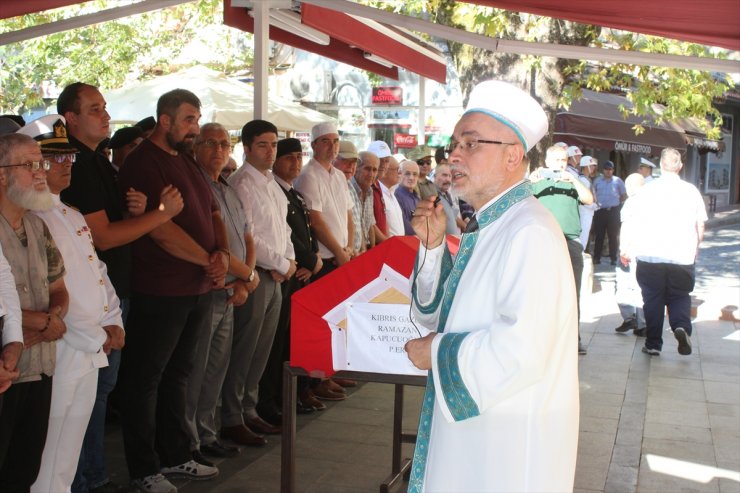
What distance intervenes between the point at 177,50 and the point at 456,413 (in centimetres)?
1816

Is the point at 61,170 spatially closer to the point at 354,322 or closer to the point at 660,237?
the point at 354,322

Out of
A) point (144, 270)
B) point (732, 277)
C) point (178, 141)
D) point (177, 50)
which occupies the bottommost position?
point (732, 277)

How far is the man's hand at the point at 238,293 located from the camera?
5695mm

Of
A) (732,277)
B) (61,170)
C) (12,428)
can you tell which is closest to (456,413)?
(12,428)

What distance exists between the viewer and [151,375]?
502 centimetres

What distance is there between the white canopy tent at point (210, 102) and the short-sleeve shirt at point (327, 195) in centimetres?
319

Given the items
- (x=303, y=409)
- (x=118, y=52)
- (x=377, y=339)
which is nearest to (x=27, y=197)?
(x=377, y=339)

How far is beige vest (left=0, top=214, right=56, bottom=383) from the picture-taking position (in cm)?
380

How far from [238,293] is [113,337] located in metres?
1.37

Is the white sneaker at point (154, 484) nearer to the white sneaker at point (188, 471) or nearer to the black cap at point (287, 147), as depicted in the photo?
the white sneaker at point (188, 471)

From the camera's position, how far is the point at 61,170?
4199mm

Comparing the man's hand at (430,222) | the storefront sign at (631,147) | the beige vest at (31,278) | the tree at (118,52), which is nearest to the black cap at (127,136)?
the beige vest at (31,278)

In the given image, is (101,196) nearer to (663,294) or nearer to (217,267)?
(217,267)

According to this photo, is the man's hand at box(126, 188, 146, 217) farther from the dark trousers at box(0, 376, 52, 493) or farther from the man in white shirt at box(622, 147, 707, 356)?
the man in white shirt at box(622, 147, 707, 356)
